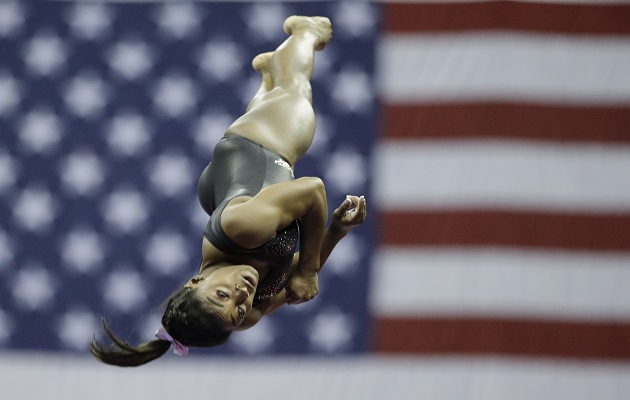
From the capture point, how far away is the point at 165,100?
424cm

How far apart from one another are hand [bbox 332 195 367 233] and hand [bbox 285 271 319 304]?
6.1 inches

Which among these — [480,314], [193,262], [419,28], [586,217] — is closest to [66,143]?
[193,262]

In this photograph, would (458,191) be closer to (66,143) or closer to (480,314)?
(480,314)

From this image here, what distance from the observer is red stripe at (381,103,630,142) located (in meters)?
4.11

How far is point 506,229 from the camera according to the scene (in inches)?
159

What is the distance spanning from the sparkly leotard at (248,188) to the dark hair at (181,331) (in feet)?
0.55

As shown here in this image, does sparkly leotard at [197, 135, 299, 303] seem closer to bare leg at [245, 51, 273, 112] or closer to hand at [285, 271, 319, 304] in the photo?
hand at [285, 271, 319, 304]

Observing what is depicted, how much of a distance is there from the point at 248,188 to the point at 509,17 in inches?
84.9

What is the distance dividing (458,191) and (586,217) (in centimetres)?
59

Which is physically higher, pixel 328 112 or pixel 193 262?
pixel 328 112

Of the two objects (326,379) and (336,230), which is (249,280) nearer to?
(336,230)

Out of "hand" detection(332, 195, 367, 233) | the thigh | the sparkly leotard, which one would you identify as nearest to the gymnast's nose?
the sparkly leotard

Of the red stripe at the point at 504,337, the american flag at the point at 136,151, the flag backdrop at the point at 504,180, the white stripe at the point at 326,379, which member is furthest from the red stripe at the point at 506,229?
the white stripe at the point at 326,379

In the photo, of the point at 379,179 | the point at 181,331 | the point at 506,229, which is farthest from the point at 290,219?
the point at 506,229
